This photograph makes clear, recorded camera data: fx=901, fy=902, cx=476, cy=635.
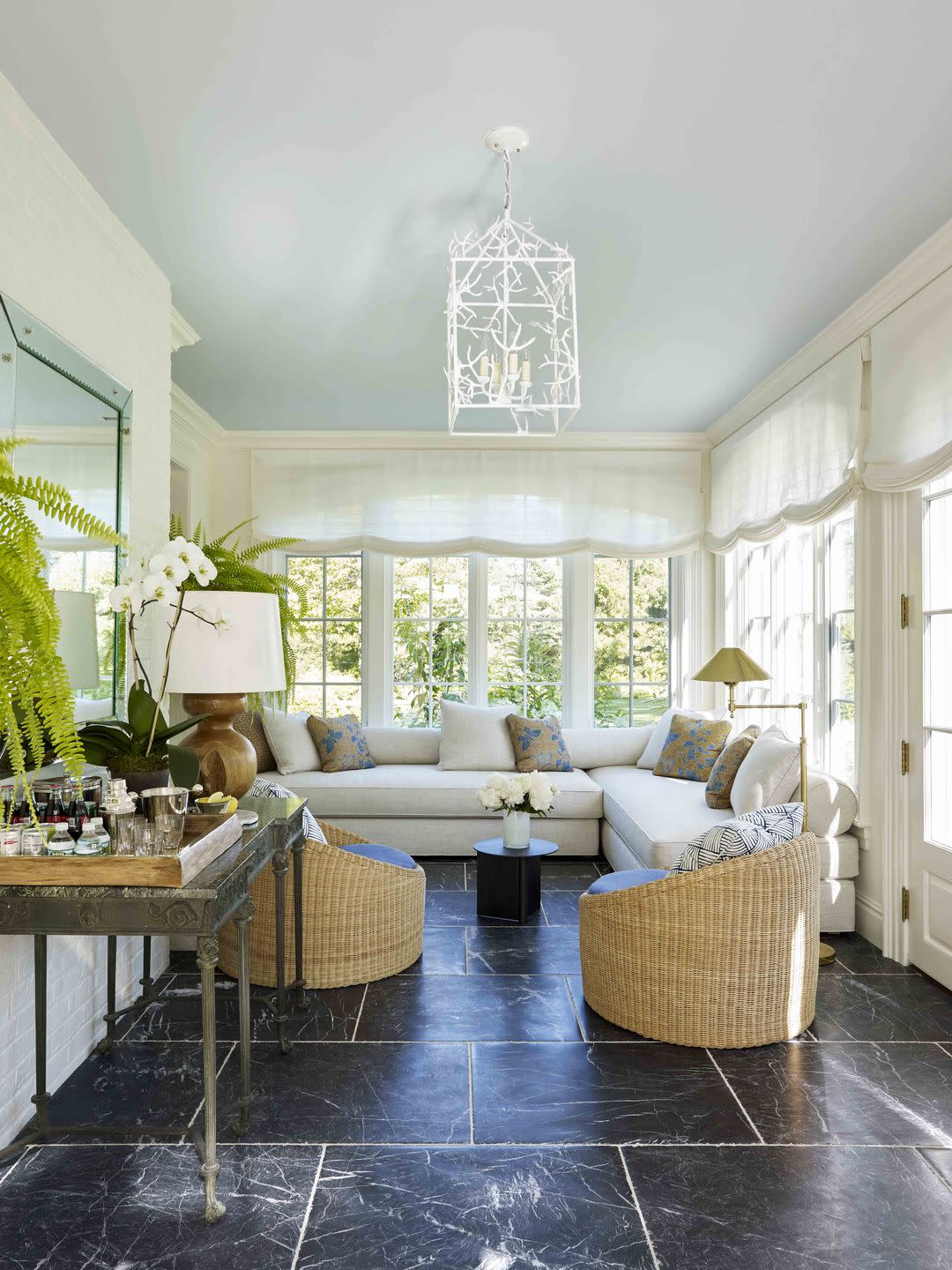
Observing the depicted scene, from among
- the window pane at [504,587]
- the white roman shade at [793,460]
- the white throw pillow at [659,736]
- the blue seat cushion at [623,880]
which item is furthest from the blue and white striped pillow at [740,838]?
the window pane at [504,587]

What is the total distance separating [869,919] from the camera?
385cm

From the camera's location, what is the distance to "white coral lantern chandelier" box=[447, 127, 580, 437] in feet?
8.87

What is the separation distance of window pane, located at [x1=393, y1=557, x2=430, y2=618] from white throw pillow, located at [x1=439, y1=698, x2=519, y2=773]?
81 centimetres

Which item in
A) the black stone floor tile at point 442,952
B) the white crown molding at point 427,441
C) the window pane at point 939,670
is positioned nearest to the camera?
the window pane at point 939,670

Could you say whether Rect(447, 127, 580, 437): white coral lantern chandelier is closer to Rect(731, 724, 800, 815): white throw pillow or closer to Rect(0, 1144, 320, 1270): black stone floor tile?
Rect(731, 724, 800, 815): white throw pillow

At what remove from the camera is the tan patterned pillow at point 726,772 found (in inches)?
172

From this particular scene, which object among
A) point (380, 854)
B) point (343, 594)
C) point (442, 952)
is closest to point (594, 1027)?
point (442, 952)

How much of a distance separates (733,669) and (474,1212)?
2650 mm

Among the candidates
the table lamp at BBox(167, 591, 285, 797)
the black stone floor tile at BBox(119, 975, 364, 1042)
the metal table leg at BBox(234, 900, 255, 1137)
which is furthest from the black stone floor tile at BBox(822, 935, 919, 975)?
the table lamp at BBox(167, 591, 285, 797)

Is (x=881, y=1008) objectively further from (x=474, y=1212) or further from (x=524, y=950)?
(x=474, y=1212)

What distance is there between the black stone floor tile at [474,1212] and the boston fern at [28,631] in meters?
1.16

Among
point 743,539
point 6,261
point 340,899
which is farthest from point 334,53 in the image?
point 743,539

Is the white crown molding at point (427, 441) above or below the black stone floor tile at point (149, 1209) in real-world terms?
above

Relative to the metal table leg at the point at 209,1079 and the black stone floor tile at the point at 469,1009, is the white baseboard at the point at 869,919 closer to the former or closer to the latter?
the black stone floor tile at the point at 469,1009
